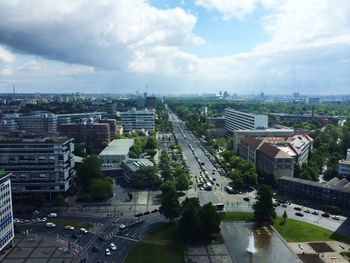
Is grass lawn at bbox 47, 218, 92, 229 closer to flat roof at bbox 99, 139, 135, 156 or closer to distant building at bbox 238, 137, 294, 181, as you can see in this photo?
flat roof at bbox 99, 139, 135, 156

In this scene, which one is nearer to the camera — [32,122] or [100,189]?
[100,189]

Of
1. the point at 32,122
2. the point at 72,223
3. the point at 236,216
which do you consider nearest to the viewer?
the point at 72,223

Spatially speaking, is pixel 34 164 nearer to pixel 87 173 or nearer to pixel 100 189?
pixel 87 173

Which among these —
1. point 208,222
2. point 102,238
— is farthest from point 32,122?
point 208,222

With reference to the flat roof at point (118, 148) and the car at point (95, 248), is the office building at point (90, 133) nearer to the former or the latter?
the flat roof at point (118, 148)

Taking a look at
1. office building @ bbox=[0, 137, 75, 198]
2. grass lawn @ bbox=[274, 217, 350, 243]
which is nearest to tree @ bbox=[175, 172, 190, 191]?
grass lawn @ bbox=[274, 217, 350, 243]

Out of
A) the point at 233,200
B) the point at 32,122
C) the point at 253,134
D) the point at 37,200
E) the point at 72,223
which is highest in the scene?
the point at 253,134
